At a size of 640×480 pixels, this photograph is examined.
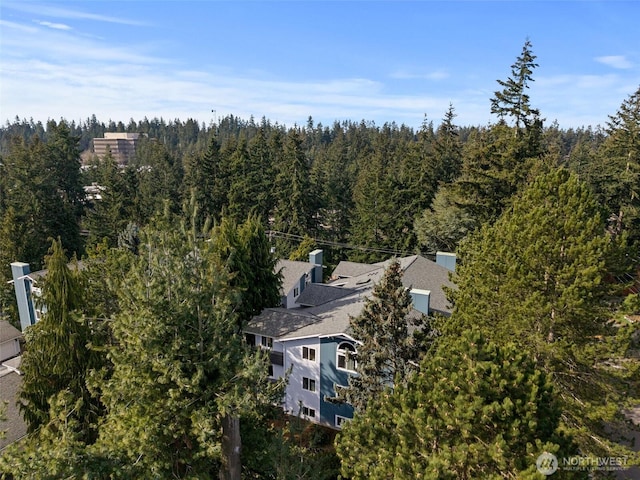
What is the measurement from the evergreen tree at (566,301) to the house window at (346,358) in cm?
631

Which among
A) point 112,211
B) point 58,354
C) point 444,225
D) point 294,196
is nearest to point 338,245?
point 294,196

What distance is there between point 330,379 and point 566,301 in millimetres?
10944

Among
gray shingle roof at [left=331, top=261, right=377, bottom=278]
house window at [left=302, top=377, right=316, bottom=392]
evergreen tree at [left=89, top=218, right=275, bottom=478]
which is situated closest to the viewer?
evergreen tree at [left=89, top=218, right=275, bottom=478]

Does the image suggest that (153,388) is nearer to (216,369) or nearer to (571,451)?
(216,369)

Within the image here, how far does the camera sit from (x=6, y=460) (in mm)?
8383

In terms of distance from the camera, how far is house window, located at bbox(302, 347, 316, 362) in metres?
19.4

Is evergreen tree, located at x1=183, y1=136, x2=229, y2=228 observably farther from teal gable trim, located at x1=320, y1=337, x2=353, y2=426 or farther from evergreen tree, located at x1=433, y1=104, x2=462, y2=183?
teal gable trim, located at x1=320, y1=337, x2=353, y2=426

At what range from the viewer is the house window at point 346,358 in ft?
59.0

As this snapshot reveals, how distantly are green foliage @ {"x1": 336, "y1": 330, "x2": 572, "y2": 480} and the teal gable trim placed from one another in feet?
30.8

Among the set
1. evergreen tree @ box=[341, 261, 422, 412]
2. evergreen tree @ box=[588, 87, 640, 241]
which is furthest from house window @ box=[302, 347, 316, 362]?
evergreen tree @ box=[588, 87, 640, 241]

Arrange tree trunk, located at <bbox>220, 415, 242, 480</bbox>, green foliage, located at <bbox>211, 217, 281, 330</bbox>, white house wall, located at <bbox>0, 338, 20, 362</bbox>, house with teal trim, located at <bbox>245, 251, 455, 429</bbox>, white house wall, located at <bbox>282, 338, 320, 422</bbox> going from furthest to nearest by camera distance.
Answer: white house wall, located at <bbox>0, 338, 20, 362</bbox> < green foliage, located at <bbox>211, 217, 281, 330</bbox> < white house wall, located at <bbox>282, 338, 320, 422</bbox> < house with teal trim, located at <bbox>245, 251, 455, 429</bbox> < tree trunk, located at <bbox>220, 415, 242, 480</bbox>

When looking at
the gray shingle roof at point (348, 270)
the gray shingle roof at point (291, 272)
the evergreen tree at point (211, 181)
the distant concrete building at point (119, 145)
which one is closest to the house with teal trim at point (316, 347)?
the gray shingle roof at point (291, 272)

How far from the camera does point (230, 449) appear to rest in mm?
10742

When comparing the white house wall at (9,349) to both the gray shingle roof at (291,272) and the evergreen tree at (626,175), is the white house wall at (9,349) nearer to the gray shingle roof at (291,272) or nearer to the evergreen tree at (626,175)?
the gray shingle roof at (291,272)
